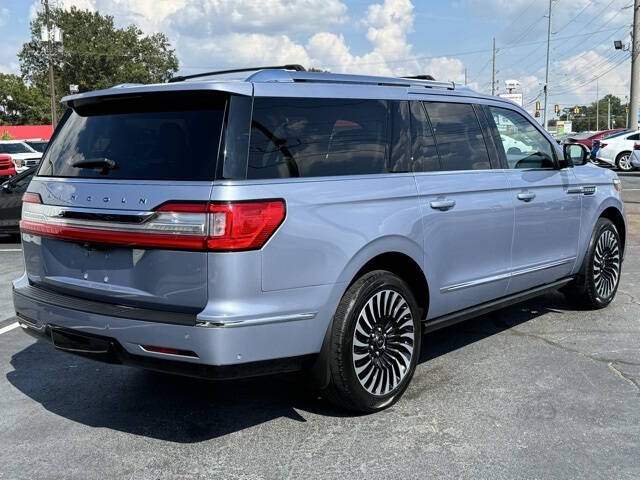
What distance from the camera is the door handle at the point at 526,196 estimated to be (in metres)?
5.20

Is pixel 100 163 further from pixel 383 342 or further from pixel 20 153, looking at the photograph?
pixel 20 153

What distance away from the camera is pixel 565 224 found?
5.79m

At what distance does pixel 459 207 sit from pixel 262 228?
174 centimetres

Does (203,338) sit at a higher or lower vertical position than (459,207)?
lower

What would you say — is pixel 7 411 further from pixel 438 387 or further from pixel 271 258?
pixel 438 387

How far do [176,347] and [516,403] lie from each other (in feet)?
7.15

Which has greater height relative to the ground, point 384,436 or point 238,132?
point 238,132

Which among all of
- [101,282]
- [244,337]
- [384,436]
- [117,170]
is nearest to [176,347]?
[244,337]

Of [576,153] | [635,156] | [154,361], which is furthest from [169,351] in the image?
[635,156]

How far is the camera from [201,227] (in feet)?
10.7

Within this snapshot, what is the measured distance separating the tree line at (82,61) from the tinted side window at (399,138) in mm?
80878

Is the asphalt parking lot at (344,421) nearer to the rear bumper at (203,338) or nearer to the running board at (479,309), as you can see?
the running board at (479,309)

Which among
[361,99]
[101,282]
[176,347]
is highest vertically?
[361,99]

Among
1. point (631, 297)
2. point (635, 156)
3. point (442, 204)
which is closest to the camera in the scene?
point (442, 204)
